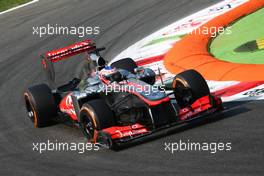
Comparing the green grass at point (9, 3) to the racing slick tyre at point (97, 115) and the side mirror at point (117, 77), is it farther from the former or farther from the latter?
the racing slick tyre at point (97, 115)

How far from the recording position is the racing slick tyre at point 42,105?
44.9ft

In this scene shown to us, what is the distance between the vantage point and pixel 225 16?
757 inches

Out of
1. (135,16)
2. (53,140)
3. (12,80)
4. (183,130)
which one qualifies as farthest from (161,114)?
(135,16)

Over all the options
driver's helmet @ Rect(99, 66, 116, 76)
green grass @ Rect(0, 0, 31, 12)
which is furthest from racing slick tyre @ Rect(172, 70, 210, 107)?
green grass @ Rect(0, 0, 31, 12)

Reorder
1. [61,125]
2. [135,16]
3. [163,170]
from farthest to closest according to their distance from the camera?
[135,16] < [61,125] < [163,170]

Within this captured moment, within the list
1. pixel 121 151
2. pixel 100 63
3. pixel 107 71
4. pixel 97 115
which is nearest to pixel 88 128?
pixel 97 115

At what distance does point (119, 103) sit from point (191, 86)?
1323 millimetres

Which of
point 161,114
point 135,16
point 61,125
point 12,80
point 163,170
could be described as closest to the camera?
point 163,170

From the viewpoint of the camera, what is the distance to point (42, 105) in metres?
13.7

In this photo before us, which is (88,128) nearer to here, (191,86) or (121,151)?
(121,151)

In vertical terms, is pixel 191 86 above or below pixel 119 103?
above

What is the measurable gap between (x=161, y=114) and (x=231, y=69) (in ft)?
11.0

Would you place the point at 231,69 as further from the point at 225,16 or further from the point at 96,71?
the point at 225,16

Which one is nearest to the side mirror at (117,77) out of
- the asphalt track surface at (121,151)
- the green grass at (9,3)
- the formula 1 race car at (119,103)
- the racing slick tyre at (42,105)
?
the formula 1 race car at (119,103)
